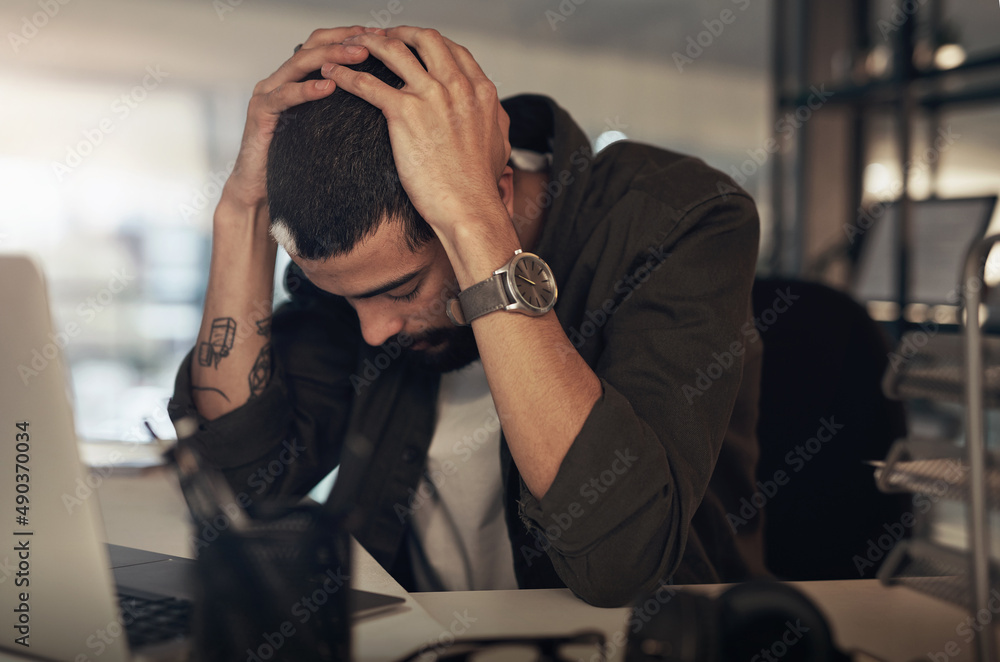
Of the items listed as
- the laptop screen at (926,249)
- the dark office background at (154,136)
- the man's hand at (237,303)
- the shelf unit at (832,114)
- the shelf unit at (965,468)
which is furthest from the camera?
the dark office background at (154,136)

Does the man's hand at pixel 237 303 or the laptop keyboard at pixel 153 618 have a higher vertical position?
the man's hand at pixel 237 303

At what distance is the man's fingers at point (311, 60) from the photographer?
2.79 feet

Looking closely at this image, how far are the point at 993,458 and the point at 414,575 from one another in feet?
2.67

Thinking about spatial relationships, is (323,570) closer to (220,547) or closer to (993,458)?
(220,547)

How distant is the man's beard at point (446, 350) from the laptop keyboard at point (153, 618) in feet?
1.45

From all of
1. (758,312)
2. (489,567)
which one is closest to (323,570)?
(489,567)

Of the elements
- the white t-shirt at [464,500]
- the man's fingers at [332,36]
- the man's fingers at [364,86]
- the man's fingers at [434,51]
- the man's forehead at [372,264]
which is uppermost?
the man's fingers at [332,36]

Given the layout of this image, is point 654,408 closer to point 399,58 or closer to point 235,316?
point 399,58

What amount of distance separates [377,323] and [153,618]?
1.36 ft

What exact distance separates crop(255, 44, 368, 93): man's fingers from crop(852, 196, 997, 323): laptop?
84.2 inches

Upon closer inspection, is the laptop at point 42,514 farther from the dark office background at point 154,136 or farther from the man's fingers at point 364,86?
the dark office background at point 154,136

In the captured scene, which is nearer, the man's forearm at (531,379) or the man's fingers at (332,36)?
the man's forearm at (531,379)

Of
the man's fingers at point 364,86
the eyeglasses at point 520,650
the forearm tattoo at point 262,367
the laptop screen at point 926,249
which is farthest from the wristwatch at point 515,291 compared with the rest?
the laptop screen at point 926,249

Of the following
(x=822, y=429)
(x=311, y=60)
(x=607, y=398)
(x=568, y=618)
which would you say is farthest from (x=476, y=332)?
(x=822, y=429)
